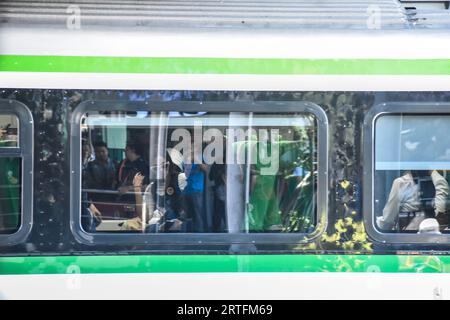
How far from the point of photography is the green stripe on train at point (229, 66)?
3.96m

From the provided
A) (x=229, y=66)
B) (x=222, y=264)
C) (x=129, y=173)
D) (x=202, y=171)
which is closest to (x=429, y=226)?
(x=222, y=264)

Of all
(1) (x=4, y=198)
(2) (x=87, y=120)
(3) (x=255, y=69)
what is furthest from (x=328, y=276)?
(1) (x=4, y=198)

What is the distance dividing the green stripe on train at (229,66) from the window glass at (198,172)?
26cm

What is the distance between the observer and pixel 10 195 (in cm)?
397

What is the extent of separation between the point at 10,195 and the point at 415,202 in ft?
7.76

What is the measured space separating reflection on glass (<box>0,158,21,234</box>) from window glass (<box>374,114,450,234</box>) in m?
2.08

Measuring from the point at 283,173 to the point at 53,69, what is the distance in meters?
1.46

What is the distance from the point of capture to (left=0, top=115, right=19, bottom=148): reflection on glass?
3.94m

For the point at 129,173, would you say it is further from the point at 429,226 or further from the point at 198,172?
the point at 429,226

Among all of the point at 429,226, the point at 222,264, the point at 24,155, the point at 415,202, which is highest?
the point at 24,155

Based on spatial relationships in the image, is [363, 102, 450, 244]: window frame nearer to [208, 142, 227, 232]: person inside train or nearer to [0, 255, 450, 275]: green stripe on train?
[0, 255, 450, 275]: green stripe on train

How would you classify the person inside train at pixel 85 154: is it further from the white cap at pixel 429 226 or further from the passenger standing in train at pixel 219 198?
the white cap at pixel 429 226

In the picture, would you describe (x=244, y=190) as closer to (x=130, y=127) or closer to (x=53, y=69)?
(x=130, y=127)

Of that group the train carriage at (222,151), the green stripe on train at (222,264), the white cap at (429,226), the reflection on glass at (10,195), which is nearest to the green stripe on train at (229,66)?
the train carriage at (222,151)
